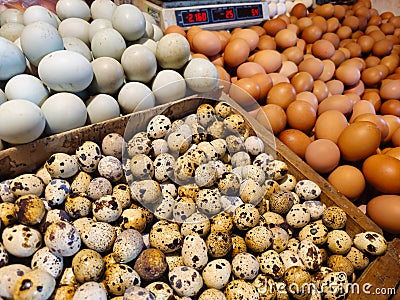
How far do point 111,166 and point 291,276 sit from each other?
698mm

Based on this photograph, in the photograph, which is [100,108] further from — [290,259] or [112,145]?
[290,259]

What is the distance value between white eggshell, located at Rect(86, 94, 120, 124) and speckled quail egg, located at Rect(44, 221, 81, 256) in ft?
1.50

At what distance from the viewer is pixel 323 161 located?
142 centimetres

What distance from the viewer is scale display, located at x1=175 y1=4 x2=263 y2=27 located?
6.52 feet

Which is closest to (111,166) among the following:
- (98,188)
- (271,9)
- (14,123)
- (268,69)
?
(98,188)

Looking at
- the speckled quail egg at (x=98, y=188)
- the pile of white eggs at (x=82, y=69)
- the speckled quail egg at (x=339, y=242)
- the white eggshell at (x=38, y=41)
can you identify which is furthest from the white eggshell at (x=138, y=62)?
the speckled quail egg at (x=339, y=242)

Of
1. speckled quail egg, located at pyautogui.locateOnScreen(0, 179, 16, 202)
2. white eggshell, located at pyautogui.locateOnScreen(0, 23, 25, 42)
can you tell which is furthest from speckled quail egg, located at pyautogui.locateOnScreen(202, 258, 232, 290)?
white eggshell, located at pyautogui.locateOnScreen(0, 23, 25, 42)

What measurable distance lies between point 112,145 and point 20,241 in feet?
1.44

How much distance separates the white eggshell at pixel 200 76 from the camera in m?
1.42

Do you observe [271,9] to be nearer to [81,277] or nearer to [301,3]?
[301,3]

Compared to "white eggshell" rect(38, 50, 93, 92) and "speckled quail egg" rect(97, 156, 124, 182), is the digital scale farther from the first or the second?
"speckled quail egg" rect(97, 156, 124, 182)

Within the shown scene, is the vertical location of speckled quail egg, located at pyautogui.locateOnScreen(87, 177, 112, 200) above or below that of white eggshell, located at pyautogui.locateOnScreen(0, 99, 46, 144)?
below

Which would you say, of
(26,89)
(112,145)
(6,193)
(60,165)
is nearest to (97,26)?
(26,89)

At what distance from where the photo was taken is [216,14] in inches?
83.4
